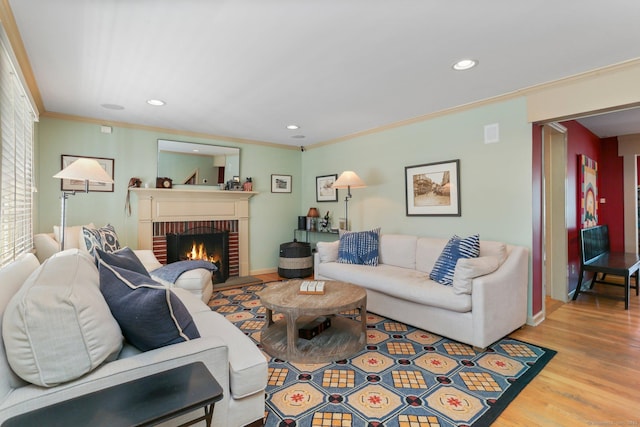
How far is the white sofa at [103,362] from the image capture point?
1.06 m

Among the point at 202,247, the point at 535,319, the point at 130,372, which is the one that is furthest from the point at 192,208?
the point at 535,319

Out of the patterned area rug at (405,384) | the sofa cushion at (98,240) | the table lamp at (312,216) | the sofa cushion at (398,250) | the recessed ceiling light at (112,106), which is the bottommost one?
the patterned area rug at (405,384)

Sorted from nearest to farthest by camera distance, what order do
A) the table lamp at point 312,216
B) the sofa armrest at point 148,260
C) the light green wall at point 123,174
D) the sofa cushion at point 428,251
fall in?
1. the sofa cushion at point 428,251
2. the sofa armrest at point 148,260
3. the light green wall at point 123,174
4. the table lamp at point 312,216

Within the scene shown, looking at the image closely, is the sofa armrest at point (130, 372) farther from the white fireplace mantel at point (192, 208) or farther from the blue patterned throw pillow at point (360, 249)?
the white fireplace mantel at point (192, 208)

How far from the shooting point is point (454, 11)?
178cm

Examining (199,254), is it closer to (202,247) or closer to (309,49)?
(202,247)

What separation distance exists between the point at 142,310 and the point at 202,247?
3.64 meters

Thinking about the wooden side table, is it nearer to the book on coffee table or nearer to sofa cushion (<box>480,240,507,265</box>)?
the book on coffee table

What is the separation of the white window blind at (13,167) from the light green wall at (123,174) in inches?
41.5

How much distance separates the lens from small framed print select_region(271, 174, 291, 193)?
18.0ft

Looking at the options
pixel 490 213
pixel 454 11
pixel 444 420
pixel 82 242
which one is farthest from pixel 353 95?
pixel 82 242

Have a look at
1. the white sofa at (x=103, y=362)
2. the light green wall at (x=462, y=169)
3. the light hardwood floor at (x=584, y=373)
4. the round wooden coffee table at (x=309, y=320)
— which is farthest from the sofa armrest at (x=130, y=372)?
the light green wall at (x=462, y=169)

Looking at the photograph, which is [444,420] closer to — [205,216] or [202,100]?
[202,100]

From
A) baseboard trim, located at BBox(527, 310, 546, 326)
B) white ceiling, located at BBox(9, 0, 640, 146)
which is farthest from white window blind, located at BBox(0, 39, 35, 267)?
baseboard trim, located at BBox(527, 310, 546, 326)
